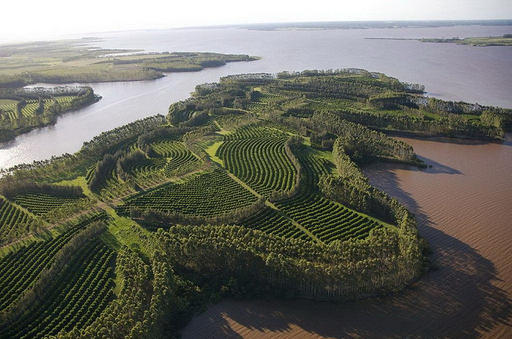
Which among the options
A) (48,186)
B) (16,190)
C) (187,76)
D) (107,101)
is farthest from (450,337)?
(187,76)

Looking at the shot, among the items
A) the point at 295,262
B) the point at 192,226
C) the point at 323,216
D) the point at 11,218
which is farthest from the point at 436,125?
the point at 11,218

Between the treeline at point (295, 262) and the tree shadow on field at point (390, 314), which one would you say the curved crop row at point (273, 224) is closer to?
the treeline at point (295, 262)

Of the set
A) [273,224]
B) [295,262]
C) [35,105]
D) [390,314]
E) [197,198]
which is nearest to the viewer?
[390,314]

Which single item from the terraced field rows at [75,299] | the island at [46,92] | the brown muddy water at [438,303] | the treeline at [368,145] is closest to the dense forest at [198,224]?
the terraced field rows at [75,299]

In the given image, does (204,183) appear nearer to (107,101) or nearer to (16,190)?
(16,190)

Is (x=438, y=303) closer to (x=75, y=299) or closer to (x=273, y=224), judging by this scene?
(x=273, y=224)

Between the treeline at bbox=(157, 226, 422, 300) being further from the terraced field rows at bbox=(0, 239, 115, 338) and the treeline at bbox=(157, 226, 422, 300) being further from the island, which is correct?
the island

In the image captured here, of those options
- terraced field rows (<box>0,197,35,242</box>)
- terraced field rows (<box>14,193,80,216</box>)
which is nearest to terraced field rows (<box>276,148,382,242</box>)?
terraced field rows (<box>14,193,80,216</box>)
